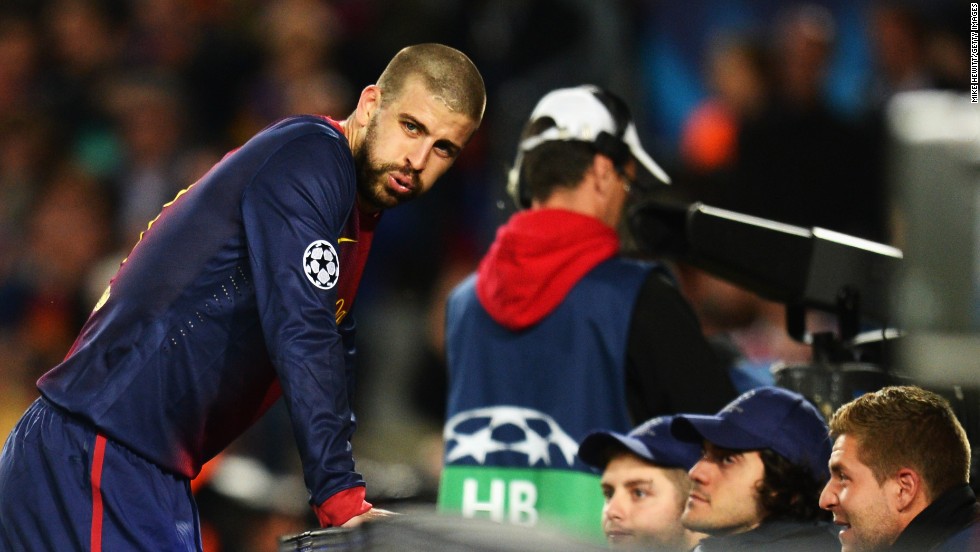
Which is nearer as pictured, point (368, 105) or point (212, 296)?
point (212, 296)

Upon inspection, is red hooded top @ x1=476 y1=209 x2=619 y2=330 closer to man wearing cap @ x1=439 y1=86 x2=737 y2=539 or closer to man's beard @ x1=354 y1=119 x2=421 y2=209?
man wearing cap @ x1=439 y1=86 x2=737 y2=539

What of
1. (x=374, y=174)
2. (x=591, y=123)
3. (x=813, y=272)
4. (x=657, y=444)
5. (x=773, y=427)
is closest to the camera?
(x=374, y=174)

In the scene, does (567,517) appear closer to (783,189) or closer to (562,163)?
(562,163)

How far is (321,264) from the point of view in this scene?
2822mm

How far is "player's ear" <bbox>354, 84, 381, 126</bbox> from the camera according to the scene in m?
3.13

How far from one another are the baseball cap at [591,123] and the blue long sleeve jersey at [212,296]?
1.43m

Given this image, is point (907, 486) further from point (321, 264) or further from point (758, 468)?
point (321, 264)

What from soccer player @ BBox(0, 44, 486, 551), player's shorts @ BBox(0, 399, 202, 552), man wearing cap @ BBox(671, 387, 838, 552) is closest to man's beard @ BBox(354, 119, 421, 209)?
soccer player @ BBox(0, 44, 486, 551)

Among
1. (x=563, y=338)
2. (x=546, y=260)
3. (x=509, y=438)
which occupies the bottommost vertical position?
(x=509, y=438)

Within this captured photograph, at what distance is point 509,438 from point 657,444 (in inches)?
24.8

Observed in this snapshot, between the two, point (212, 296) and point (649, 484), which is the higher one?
point (212, 296)

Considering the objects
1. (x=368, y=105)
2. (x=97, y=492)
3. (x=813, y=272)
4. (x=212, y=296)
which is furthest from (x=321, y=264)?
(x=813, y=272)

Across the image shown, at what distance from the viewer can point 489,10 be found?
24.7 ft

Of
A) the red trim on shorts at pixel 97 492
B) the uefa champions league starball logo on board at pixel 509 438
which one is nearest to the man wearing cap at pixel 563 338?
the uefa champions league starball logo on board at pixel 509 438
